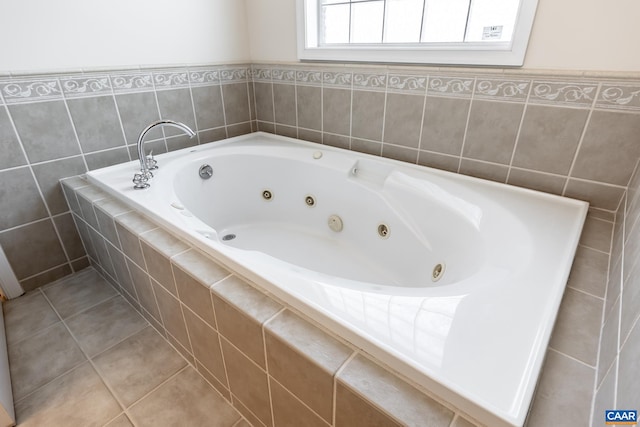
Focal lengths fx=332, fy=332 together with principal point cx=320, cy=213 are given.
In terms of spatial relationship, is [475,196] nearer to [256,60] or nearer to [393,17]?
[393,17]

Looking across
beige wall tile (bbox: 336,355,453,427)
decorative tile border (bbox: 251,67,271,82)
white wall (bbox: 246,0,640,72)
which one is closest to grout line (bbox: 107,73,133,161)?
decorative tile border (bbox: 251,67,271,82)

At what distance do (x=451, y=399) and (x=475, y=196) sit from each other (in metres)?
0.86

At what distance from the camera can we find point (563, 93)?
3.66ft

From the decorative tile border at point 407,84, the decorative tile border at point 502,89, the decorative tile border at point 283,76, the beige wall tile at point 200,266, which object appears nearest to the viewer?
the beige wall tile at point 200,266

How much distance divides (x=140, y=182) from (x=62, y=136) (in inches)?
17.2

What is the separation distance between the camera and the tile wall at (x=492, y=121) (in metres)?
1.08

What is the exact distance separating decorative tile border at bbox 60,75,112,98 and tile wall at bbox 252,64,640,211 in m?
0.89

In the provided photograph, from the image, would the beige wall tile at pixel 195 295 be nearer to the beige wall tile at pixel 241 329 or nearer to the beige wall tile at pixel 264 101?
the beige wall tile at pixel 241 329

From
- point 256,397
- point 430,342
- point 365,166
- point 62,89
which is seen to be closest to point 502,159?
point 365,166

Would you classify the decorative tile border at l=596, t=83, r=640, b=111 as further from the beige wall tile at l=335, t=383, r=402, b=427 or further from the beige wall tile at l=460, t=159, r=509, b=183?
the beige wall tile at l=335, t=383, r=402, b=427

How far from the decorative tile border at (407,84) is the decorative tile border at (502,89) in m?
0.22

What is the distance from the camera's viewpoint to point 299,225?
1.84 m

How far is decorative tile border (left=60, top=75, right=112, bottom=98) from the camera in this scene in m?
1.40

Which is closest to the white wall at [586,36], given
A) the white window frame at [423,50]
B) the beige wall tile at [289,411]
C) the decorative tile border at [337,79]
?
the white window frame at [423,50]
